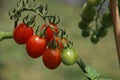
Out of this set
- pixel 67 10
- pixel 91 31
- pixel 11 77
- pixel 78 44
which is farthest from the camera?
pixel 67 10

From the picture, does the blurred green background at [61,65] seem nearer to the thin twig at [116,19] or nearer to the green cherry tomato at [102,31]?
the green cherry tomato at [102,31]

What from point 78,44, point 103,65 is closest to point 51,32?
point 103,65

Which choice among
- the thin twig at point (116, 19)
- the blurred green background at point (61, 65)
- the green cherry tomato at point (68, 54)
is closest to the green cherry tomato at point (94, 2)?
the thin twig at point (116, 19)

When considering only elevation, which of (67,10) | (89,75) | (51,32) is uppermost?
(51,32)

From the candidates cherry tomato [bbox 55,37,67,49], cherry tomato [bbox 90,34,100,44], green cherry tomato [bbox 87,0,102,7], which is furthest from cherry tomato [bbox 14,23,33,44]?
cherry tomato [bbox 90,34,100,44]

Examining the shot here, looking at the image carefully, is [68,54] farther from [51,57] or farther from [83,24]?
A: [83,24]

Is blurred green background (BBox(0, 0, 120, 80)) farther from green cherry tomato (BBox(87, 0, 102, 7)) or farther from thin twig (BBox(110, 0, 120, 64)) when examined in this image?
thin twig (BBox(110, 0, 120, 64))

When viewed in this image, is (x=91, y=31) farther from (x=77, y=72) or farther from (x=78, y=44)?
(x=78, y=44)
